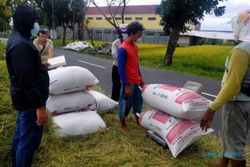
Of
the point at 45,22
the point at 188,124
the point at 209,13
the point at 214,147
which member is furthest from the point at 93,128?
the point at 45,22

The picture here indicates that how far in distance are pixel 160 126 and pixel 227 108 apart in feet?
3.96

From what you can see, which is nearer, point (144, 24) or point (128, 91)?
point (128, 91)

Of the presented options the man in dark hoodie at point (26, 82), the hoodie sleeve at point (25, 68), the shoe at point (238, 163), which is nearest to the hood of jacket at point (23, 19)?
the man in dark hoodie at point (26, 82)

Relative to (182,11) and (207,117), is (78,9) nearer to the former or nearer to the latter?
(182,11)

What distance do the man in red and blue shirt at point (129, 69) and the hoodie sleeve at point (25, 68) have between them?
5.47 ft

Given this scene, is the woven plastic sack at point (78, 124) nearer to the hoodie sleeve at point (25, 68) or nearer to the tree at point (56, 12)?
the hoodie sleeve at point (25, 68)

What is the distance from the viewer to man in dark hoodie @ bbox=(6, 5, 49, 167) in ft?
8.75

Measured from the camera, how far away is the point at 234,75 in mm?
2598

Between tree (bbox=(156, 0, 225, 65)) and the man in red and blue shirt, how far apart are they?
10.5 metres

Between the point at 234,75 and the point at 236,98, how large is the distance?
27cm

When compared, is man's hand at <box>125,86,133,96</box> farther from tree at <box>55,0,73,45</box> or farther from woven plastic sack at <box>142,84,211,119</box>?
tree at <box>55,0,73,45</box>

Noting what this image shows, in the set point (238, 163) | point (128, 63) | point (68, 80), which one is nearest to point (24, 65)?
point (68, 80)

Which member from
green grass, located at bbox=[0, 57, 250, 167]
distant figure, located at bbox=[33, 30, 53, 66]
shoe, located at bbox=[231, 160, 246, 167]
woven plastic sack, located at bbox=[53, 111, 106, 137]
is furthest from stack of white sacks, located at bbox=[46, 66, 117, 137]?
shoe, located at bbox=[231, 160, 246, 167]

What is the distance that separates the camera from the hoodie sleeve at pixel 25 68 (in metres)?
2.64
